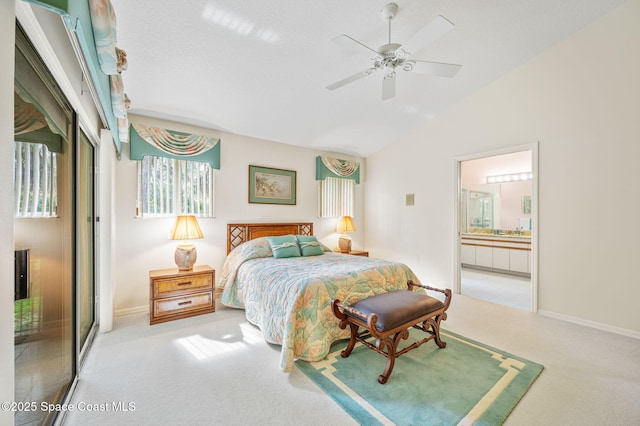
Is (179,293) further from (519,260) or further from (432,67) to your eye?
(519,260)

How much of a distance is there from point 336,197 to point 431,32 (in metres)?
3.63

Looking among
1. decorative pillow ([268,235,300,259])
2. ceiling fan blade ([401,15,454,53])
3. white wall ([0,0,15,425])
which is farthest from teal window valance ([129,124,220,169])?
ceiling fan blade ([401,15,454,53])

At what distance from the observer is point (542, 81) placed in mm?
3434

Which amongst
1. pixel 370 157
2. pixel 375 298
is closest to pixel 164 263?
pixel 375 298

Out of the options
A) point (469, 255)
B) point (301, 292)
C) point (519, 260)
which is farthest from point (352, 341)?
point (469, 255)

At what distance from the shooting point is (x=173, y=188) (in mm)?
3689

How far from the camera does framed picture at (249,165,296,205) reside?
4363 millimetres

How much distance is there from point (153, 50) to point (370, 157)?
4248mm

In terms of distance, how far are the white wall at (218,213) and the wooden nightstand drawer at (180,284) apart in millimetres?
522

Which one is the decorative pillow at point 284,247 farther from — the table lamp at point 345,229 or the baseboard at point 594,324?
the baseboard at point 594,324

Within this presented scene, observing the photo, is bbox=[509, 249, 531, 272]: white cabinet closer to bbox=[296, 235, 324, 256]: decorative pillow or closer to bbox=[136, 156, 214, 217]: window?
bbox=[296, 235, 324, 256]: decorative pillow

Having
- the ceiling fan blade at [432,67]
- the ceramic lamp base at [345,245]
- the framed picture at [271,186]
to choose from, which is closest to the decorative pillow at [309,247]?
the framed picture at [271,186]

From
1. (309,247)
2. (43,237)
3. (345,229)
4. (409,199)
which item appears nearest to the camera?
(43,237)

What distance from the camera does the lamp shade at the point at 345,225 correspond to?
521cm
